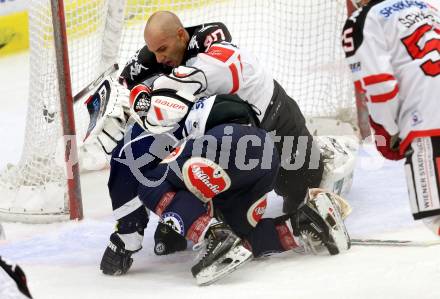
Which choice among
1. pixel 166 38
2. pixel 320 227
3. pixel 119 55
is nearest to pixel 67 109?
pixel 166 38

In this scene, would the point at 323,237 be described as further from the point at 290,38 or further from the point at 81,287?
the point at 290,38

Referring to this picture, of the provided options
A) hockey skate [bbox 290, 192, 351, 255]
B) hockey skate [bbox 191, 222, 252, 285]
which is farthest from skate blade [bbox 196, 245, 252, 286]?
hockey skate [bbox 290, 192, 351, 255]

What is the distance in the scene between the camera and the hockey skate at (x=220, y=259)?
310 cm

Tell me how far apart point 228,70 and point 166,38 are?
291mm

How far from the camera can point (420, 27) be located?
2.71 meters

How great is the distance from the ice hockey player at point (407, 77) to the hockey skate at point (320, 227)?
2.02 ft

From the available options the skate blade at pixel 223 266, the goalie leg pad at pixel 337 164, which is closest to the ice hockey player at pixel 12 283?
the skate blade at pixel 223 266

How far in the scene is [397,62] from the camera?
2.73 m

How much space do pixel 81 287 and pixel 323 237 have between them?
0.85 metres

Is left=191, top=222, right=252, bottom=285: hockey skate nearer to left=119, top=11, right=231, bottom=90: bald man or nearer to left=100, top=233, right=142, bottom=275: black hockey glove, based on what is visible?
left=100, top=233, right=142, bottom=275: black hockey glove

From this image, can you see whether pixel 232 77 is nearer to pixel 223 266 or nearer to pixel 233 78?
pixel 233 78

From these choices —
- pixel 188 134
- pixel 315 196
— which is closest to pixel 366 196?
pixel 315 196

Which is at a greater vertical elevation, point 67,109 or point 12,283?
point 12,283

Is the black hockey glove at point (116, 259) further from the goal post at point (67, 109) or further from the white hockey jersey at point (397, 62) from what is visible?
the white hockey jersey at point (397, 62)
